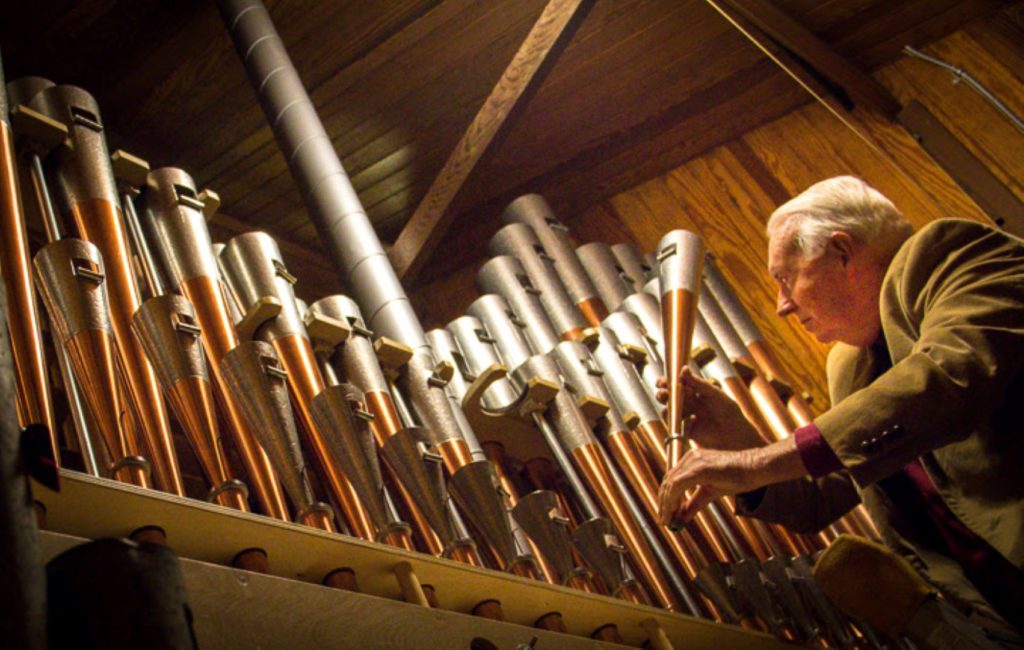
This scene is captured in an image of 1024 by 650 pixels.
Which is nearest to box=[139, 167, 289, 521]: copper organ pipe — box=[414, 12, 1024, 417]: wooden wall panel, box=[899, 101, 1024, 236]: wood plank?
box=[899, 101, 1024, 236]: wood plank

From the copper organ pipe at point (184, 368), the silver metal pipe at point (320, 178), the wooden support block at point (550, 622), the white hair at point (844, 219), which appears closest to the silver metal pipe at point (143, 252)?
the copper organ pipe at point (184, 368)

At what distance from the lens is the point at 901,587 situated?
2.49m

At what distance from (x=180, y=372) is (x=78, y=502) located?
0.72m

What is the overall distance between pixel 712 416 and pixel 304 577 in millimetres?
1657

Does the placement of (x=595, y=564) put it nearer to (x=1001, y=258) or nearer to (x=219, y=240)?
(x=1001, y=258)

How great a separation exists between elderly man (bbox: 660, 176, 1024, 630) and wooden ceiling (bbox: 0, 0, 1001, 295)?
2068mm

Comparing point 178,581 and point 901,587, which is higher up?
point 178,581

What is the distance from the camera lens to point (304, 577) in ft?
6.49

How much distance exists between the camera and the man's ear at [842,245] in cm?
302

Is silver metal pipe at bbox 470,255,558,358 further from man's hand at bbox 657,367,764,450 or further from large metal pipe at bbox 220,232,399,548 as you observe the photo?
large metal pipe at bbox 220,232,399,548

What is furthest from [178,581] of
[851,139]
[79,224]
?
[851,139]

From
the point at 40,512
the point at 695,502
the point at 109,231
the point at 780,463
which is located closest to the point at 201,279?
the point at 109,231

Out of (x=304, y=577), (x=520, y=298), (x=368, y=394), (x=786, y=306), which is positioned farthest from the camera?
(x=520, y=298)

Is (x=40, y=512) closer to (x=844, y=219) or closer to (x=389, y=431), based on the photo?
(x=389, y=431)
